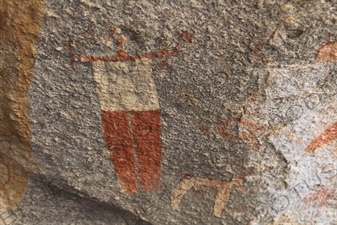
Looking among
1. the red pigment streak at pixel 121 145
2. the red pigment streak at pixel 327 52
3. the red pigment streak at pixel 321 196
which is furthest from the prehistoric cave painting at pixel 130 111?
the red pigment streak at pixel 321 196

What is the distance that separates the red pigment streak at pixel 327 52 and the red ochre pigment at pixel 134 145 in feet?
0.94

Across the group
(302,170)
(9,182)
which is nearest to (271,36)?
Answer: (302,170)

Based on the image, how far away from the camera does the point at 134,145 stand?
31.1 inches

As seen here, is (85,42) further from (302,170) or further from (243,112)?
(302,170)

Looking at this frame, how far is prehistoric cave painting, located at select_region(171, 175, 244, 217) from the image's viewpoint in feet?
2.76

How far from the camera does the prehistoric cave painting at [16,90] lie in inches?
24.9

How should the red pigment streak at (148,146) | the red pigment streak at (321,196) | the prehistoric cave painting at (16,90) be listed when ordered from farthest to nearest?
the red pigment streak at (321,196), the red pigment streak at (148,146), the prehistoric cave painting at (16,90)

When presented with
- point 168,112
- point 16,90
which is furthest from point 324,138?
point 16,90

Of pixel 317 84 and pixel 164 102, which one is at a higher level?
pixel 317 84

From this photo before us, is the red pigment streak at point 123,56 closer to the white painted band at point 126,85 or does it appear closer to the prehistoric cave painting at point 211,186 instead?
the white painted band at point 126,85

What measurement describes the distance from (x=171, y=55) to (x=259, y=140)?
0.78 feet

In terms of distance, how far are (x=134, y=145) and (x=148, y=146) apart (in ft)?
0.09

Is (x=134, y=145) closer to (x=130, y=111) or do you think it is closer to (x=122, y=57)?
(x=130, y=111)

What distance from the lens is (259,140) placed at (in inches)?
30.3
